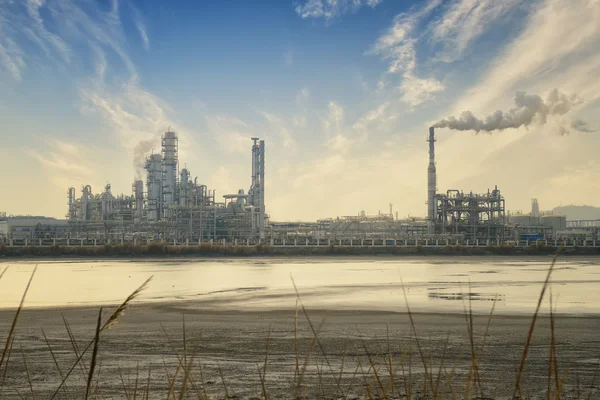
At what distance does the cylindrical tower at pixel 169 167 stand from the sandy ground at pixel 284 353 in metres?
66.9

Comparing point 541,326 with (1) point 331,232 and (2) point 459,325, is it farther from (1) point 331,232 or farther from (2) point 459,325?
(1) point 331,232

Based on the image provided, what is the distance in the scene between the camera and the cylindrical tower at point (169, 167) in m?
85.6

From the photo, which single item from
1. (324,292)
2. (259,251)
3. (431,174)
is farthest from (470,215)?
(324,292)

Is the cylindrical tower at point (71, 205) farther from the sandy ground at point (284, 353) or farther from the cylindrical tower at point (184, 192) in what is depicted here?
the sandy ground at point (284, 353)

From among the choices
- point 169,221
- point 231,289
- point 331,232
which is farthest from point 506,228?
point 231,289

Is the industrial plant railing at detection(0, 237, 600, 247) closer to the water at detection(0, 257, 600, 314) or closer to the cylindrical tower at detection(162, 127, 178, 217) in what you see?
the cylindrical tower at detection(162, 127, 178, 217)

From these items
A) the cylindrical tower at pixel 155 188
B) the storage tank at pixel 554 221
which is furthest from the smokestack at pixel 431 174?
the cylindrical tower at pixel 155 188

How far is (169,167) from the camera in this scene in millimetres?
85688

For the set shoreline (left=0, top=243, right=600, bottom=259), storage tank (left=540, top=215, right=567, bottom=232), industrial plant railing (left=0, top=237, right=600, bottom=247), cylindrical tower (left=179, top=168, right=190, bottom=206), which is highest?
cylindrical tower (left=179, top=168, right=190, bottom=206)

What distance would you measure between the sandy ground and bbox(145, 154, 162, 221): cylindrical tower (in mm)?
68341

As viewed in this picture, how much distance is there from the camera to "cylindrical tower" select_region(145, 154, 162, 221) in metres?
87.2

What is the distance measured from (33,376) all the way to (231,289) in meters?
18.0

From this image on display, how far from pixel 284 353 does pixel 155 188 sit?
77.9 metres

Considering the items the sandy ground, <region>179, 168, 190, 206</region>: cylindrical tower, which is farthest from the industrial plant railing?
the sandy ground
